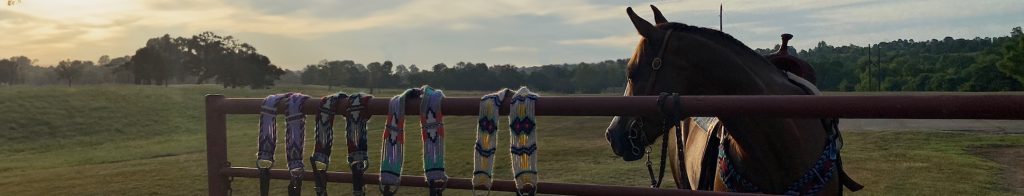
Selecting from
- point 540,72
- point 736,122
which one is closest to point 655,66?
point 736,122

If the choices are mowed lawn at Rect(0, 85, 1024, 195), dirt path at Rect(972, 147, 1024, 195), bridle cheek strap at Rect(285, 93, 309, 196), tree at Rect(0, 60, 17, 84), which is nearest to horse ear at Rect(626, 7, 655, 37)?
bridle cheek strap at Rect(285, 93, 309, 196)

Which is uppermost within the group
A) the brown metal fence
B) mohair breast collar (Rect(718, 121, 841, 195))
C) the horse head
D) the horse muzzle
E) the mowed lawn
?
the horse head

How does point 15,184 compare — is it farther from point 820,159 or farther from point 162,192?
point 820,159

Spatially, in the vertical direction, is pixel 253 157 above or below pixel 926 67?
below

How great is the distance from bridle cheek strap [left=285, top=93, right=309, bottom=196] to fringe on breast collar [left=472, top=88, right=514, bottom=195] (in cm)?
67

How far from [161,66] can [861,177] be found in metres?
77.0

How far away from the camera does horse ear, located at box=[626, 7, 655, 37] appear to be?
3057 millimetres

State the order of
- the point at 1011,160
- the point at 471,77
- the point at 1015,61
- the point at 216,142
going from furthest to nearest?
the point at 471,77 → the point at 1015,61 → the point at 1011,160 → the point at 216,142

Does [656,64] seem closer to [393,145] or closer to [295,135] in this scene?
[393,145]

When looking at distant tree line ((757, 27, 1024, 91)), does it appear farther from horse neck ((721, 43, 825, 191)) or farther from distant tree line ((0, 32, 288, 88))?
horse neck ((721, 43, 825, 191))

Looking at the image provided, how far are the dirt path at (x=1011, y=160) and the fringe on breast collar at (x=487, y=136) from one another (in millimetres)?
10281

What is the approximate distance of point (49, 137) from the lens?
29734 millimetres

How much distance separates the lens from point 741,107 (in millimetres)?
1722

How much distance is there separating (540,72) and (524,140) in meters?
97.1
